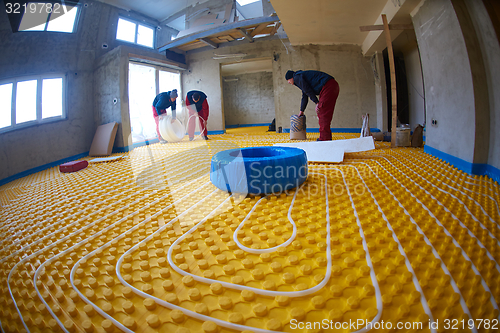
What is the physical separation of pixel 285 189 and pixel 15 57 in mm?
6461

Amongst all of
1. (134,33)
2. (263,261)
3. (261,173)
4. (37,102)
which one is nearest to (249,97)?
(134,33)

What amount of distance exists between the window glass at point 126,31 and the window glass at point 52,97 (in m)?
3.24

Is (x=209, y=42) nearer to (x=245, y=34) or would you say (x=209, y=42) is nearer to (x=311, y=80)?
(x=245, y=34)

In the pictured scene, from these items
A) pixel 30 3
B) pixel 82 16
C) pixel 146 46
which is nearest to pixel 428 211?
pixel 30 3

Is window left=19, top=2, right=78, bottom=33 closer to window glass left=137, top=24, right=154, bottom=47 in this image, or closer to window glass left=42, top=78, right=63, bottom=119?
window glass left=42, top=78, right=63, bottom=119

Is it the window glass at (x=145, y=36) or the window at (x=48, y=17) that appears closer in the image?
the window at (x=48, y=17)

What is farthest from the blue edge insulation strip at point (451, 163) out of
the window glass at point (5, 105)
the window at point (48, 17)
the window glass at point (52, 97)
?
the window at point (48, 17)

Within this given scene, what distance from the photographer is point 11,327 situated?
1107mm

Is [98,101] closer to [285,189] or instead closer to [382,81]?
[285,189]

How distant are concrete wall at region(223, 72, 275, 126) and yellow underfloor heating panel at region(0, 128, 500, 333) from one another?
45.1ft

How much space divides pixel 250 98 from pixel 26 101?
39.9 feet

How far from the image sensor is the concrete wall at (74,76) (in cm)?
499

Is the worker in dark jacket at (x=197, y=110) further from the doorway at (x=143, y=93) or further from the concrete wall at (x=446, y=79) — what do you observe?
the concrete wall at (x=446, y=79)

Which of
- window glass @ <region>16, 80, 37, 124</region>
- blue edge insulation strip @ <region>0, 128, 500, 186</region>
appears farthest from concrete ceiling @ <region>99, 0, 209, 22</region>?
blue edge insulation strip @ <region>0, 128, 500, 186</region>
